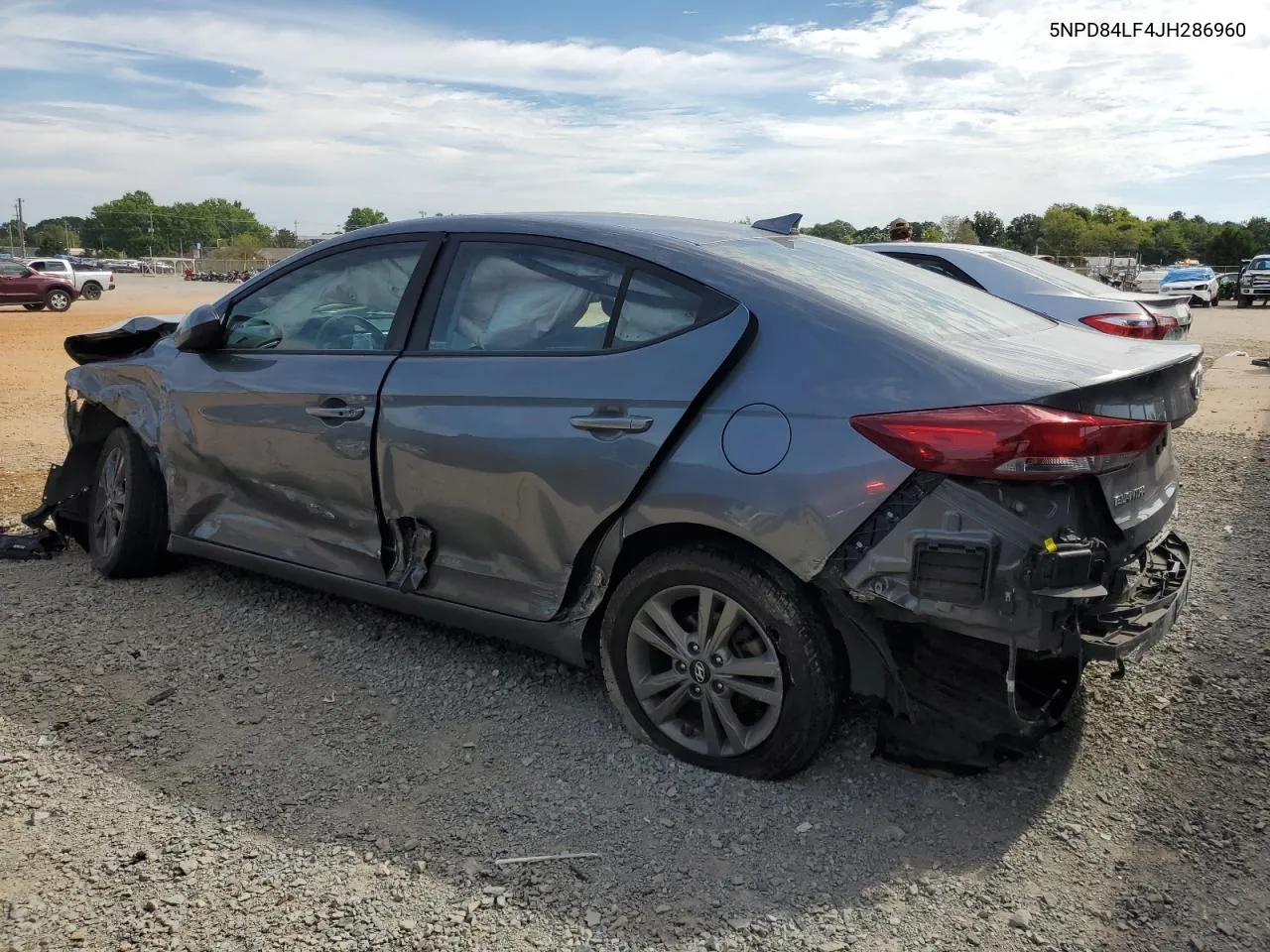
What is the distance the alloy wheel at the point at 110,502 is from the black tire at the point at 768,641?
2761 mm

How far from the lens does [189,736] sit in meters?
3.44

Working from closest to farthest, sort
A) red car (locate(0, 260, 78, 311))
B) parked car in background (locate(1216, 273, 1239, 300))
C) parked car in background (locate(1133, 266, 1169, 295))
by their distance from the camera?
1. red car (locate(0, 260, 78, 311))
2. parked car in background (locate(1133, 266, 1169, 295))
3. parked car in background (locate(1216, 273, 1239, 300))

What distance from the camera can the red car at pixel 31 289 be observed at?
28812 mm

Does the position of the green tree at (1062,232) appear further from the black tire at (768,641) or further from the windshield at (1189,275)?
the black tire at (768,641)

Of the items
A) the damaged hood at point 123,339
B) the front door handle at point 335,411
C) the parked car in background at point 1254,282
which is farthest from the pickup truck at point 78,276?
the parked car in background at point 1254,282

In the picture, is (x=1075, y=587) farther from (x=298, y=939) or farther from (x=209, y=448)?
(x=209, y=448)

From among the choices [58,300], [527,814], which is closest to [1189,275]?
[58,300]

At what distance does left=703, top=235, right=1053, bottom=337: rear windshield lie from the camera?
10.3 ft

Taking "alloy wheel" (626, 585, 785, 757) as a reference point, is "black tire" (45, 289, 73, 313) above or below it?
above

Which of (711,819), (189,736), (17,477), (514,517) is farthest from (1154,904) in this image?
(17,477)

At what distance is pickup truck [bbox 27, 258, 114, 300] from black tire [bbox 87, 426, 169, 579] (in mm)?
29929

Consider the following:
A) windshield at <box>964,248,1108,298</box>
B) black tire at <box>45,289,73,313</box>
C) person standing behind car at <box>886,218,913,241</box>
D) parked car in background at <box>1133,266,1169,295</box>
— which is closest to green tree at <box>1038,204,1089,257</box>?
parked car in background at <box>1133,266,1169,295</box>

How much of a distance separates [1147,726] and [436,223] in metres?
3.03

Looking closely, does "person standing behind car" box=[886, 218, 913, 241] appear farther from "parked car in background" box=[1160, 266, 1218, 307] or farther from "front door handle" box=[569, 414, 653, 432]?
"parked car in background" box=[1160, 266, 1218, 307]
